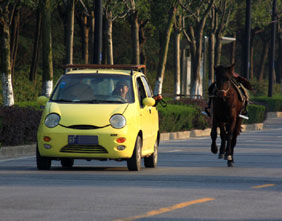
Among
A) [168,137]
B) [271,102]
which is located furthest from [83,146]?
[271,102]

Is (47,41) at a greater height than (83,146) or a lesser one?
greater

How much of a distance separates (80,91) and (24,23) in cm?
4891

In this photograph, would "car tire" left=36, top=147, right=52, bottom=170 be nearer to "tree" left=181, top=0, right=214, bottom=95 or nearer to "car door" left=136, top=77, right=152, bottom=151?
"car door" left=136, top=77, right=152, bottom=151

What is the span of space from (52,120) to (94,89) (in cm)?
122

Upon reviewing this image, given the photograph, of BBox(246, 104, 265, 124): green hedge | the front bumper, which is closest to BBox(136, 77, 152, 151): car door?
the front bumper

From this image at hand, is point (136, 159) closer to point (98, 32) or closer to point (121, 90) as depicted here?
point (121, 90)

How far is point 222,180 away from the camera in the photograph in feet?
50.6

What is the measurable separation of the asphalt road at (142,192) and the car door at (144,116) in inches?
23.5

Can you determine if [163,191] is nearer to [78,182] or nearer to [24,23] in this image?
[78,182]

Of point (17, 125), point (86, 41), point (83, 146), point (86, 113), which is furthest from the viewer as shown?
point (86, 41)

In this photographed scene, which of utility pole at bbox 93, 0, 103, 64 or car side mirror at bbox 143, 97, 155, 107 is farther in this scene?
utility pole at bbox 93, 0, 103, 64

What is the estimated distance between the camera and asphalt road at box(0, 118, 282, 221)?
1079cm

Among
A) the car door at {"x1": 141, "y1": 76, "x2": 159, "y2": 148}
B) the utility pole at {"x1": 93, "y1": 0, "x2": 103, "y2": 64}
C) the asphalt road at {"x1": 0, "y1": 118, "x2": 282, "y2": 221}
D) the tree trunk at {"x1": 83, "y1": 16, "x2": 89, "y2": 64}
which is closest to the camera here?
the asphalt road at {"x1": 0, "y1": 118, "x2": 282, "y2": 221}

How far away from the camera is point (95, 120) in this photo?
16516 mm
